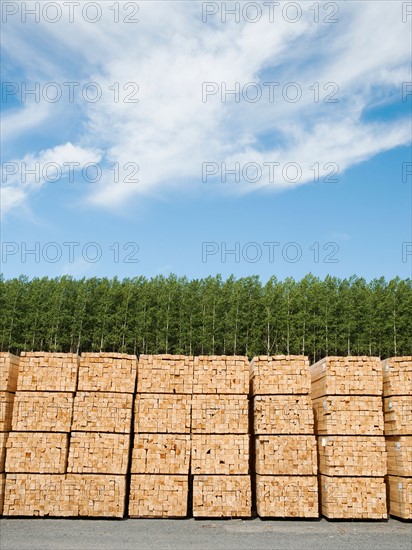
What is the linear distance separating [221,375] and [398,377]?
415cm

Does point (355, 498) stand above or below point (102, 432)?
below

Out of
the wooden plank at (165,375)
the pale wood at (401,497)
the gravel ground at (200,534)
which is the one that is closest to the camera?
the gravel ground at (200,534)

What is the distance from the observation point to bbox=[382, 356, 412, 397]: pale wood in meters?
12.5

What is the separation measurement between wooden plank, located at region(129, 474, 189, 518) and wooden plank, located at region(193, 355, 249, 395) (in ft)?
6.84

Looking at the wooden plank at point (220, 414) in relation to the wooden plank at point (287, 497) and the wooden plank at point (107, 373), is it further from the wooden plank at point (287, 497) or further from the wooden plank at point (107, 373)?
the wooden plank at point (107, 373)

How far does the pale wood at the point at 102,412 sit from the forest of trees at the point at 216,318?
40.8m

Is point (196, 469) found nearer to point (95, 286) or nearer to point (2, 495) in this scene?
point (2, 495)

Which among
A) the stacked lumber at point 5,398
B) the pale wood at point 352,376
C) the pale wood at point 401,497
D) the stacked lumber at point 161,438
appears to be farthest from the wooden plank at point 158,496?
the pale wood at point 401,497

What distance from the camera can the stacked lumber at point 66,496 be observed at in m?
12.0

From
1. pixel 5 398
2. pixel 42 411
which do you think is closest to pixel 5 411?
pixel 5 398

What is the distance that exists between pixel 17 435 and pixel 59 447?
1034mm

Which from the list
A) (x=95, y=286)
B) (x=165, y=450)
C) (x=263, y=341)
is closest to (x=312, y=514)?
(x=165, y=450)

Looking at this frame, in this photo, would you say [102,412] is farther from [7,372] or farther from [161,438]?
[7,372]

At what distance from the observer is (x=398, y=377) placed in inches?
498
